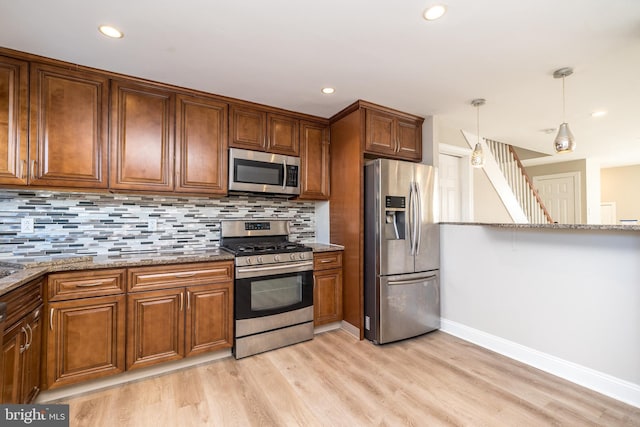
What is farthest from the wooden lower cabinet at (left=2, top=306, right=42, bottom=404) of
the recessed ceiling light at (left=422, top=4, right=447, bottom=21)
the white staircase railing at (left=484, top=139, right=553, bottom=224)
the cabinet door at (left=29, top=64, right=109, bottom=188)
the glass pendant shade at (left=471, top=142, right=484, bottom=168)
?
the white staircase railing at (left=484, top=139, right=553, bottom=224)

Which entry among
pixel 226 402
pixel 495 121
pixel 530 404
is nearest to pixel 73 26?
pixel 226 402

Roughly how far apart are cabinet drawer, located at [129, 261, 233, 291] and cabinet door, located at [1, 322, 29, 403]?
0.60 meters

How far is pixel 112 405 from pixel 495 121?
4.55 metres

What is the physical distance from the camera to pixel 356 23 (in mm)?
1719

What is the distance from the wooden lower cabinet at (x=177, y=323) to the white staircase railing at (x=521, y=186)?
182 inches

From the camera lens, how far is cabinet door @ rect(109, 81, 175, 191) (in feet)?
7.53

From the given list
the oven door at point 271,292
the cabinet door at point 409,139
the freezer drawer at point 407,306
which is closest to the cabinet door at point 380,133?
the cabinet door at point 409,139

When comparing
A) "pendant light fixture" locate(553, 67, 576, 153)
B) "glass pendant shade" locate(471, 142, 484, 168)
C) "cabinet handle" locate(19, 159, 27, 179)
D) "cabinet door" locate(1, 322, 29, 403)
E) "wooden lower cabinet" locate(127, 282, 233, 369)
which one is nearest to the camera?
"cabinet door" locate(1, 322, 29, 403)

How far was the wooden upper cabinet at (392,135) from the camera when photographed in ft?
9.68

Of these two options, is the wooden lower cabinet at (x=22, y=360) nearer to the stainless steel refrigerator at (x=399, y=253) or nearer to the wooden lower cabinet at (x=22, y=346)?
the wooden lower cabinet at (x=22, y=346)

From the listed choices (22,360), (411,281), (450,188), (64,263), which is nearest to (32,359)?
(22,360)

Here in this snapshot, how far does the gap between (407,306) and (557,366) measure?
1.18 meters

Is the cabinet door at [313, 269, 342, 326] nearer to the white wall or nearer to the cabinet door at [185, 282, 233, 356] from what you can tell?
the cabinet door at [185, 282, 233, 356]

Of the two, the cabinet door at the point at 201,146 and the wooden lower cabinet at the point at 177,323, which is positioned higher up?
the cabinet door at the point at 201,146
